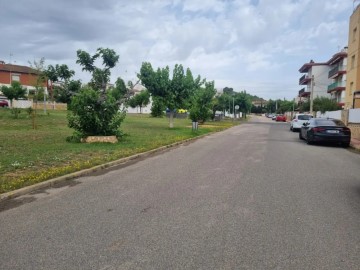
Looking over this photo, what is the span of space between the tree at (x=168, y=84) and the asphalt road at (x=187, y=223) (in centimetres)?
1879

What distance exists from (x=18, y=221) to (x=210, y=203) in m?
2.96

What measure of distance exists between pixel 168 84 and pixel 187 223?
22671 millimetres

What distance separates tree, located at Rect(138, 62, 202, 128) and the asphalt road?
18.8 meters

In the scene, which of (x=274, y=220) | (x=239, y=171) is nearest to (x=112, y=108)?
(x=239, y=171)

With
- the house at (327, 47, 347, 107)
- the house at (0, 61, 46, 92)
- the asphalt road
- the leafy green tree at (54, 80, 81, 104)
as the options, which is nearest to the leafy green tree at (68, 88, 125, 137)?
the leafy green tree at (54, 80, 81, 104)

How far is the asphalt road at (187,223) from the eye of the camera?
3.72 m

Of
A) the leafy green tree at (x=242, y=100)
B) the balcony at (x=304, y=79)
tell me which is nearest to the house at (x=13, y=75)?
the leafy green tree at (x=242, y=100)

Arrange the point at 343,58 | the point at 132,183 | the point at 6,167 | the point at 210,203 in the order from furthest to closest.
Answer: the point at 343,58
the point at 6,167
the point at 132,183
the point at 210,203

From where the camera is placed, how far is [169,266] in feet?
11.6

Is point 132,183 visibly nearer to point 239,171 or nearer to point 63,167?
point 63,167

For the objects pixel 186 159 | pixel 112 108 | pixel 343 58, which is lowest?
pixel 186 159

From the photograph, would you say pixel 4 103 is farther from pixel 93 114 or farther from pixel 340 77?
pixel 340 77

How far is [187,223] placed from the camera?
486 centimetres

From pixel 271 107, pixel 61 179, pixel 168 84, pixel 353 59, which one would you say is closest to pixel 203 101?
pixel 168 84
